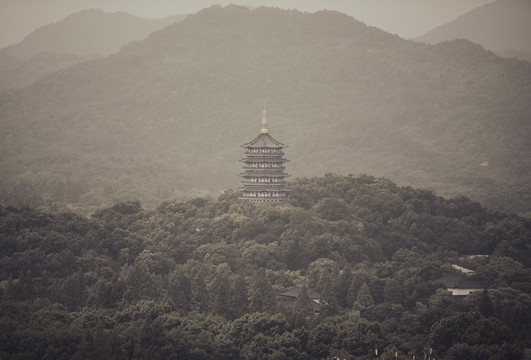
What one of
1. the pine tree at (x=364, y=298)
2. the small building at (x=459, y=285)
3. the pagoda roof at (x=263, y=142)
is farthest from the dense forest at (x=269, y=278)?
the pagoda roof at (x=263, y=142)

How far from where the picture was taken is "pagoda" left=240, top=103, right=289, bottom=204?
→ 291 ft

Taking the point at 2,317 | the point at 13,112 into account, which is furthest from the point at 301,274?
the point at 13,112

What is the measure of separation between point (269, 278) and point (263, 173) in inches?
584

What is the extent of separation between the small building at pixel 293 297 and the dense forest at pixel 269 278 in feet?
1.78

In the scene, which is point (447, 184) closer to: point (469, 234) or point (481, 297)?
point (469, 234)

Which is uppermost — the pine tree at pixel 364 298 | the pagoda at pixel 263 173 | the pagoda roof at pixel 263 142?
the pagoda roof at pixel 263 142

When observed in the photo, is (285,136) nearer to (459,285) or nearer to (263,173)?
(263,173)

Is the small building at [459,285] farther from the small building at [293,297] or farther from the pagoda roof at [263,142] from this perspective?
the pagoda roof at [263,142]

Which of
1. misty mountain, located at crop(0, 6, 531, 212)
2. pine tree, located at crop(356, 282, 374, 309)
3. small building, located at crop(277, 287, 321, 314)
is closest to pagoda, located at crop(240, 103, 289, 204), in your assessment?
small building, located at crop(277, 287, 321, 314)

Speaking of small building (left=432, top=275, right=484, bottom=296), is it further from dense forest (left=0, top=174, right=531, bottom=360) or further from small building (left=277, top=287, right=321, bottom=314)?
small building (left=277, top=287, right=321, bottom=314)

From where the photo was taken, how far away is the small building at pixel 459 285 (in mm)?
73438

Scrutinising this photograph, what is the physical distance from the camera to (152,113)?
19525cm

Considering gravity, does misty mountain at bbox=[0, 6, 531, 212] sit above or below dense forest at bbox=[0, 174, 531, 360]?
above

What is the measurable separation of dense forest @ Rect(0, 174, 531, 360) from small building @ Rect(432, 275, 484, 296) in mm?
888
